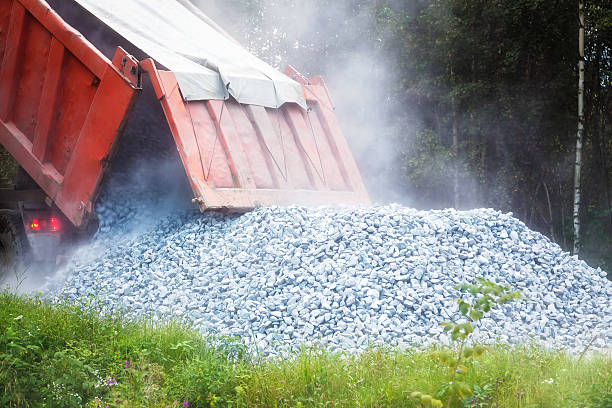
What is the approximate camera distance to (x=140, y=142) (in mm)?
6383

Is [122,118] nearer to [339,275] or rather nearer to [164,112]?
[164,112]

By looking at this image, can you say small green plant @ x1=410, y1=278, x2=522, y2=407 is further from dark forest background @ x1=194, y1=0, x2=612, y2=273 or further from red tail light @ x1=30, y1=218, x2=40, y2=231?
dark forest background @ x1=194, y1=0, x2=612, y2=273

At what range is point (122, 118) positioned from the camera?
17.0 feet

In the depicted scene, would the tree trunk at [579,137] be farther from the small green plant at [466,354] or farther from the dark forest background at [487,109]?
the small green plant at [466,354]

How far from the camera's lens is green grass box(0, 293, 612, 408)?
277cm

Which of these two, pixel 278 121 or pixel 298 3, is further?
pixel 298 3

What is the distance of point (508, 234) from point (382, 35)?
26.8 ft

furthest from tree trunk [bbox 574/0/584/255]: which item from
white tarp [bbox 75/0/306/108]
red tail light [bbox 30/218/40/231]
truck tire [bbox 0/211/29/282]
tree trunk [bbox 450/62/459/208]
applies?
Answer: truck tire [bbox 0/211/29/282]

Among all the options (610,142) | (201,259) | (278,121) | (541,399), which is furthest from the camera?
(610,142)

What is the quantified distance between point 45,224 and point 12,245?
1.57 ft

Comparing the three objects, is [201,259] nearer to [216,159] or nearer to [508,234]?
[216,159]

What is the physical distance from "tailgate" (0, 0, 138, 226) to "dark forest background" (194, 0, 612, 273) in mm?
7267

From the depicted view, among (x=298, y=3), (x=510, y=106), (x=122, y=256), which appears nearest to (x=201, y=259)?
(x=122, y=256)

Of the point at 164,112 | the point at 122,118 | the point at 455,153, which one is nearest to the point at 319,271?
the point at 164,112
